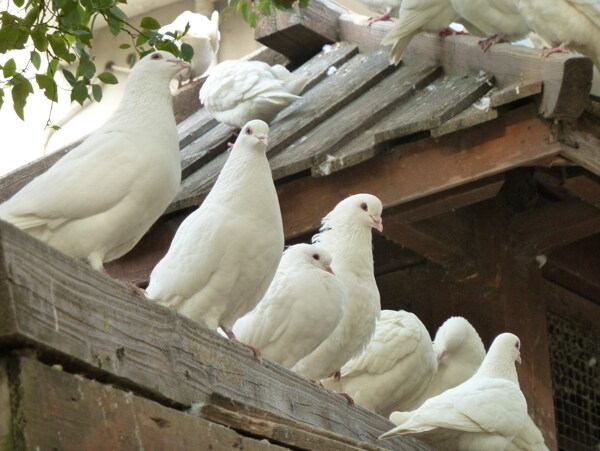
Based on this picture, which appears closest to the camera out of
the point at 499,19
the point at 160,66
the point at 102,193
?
the point at 102,193

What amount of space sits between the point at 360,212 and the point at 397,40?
228 cm

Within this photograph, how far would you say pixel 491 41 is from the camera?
25.5ft

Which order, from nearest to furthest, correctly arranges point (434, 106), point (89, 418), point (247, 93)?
point (89, 418) → point (434, 106) → point (247, 93)

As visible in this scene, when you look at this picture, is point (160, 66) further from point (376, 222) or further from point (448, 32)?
point (448, 32)

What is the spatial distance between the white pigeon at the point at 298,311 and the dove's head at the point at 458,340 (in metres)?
1.52

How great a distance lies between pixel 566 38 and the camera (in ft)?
24.1

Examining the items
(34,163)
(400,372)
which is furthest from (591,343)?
(34,163)

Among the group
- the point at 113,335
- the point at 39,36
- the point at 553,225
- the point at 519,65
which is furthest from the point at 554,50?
the point at 113,335

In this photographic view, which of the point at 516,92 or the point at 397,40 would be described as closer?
the point at 516,92

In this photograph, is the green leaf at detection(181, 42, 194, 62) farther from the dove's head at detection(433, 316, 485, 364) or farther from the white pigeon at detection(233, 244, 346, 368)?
the dove's head at detection(433, 316, 485, 364)

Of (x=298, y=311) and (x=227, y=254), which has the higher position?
(x=227, y=254)

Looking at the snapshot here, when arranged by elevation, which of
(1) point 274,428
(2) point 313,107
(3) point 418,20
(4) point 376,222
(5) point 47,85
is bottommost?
(2) point 313,107

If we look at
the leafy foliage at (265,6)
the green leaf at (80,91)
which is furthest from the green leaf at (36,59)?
the leafy foliage at (265,6)

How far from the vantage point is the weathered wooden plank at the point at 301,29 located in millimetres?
9820
